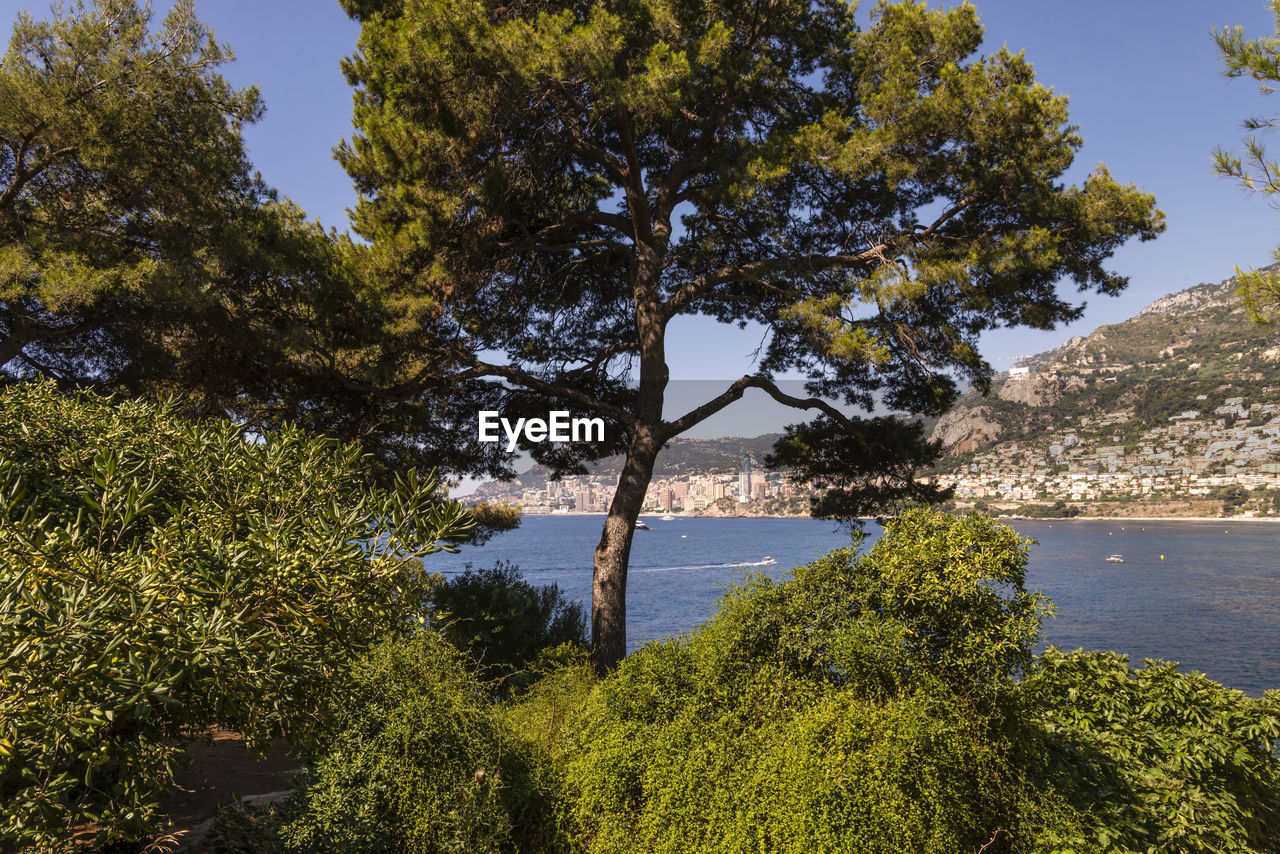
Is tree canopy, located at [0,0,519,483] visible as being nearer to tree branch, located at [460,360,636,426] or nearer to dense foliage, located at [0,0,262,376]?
dense foliage, located at [0,0,262,376]

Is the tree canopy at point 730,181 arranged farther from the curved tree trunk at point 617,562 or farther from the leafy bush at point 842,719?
the leafy bush at point 842,719

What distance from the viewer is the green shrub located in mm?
4297

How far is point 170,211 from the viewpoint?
26.8ft

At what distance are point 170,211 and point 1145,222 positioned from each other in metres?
11.2

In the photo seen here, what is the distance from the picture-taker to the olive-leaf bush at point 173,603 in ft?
6.04

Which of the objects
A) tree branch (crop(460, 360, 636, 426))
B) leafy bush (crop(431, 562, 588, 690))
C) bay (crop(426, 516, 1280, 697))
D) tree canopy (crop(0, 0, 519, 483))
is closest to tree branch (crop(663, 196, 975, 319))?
tree branch (crop(460, 360, 636, 426))

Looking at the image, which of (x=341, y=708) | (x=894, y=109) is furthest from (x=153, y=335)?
(x=894, y=109)

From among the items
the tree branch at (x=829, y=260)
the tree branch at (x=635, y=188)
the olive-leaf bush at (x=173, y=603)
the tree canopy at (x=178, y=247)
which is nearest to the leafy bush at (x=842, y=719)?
the olive-leaf bush at (x=173, y=603)

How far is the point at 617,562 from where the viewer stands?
341 inches

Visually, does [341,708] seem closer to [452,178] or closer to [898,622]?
[898,622]

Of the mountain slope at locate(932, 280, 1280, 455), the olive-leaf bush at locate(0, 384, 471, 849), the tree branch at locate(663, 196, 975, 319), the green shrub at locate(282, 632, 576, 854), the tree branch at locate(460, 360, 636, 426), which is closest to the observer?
the olive-leaf bush at locate(0, 384, 471, 849)

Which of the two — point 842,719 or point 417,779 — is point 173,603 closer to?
point 417,779

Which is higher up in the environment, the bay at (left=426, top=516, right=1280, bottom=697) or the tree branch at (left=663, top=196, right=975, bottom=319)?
the tree branch at (left=663, top=196, right=975, bottom=319)

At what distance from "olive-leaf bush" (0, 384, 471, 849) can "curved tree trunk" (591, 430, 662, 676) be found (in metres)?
5.66
